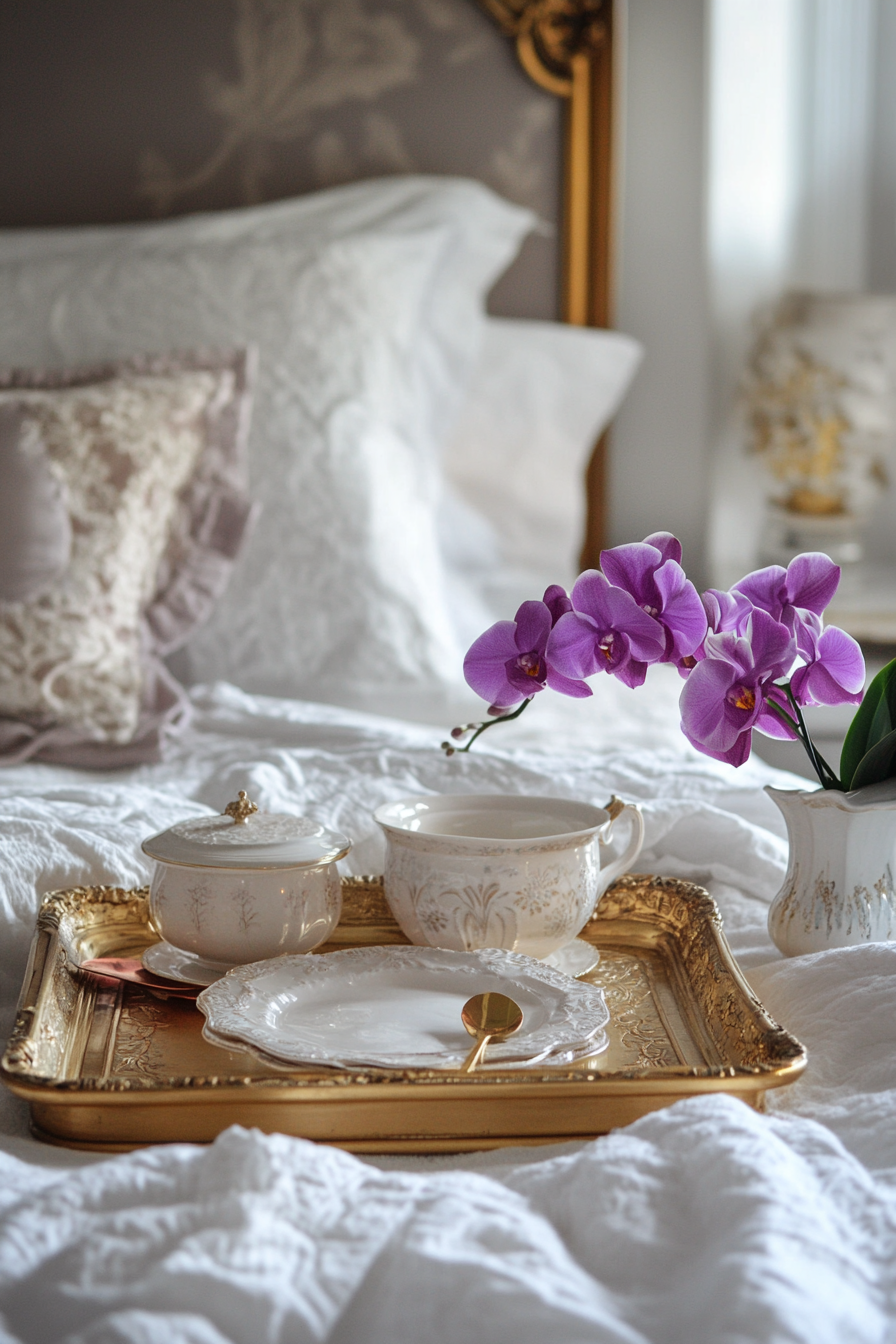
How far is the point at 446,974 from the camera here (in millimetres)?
734

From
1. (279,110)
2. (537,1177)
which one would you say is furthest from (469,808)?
(279,110)

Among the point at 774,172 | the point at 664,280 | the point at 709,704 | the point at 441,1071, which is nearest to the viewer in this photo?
the point at 441,1071

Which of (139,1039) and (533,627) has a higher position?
(533,627)

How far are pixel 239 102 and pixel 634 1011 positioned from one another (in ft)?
5.51

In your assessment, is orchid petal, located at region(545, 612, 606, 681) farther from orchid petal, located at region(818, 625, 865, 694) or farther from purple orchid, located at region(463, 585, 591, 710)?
orchid petal, located at region(818, 625, 865, 694)

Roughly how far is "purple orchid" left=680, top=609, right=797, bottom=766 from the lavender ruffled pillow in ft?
2.25

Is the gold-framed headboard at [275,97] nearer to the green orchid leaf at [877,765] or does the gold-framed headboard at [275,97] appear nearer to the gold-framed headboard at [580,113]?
the gold-framed headboard at [580,113]

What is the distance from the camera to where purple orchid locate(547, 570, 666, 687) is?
2.42 feet

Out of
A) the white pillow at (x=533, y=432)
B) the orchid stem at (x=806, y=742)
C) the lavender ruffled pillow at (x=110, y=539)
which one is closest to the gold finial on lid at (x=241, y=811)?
the orchid stem at (x=806, y=742)

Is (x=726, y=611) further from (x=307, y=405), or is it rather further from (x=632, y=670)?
(x=307, y=405)

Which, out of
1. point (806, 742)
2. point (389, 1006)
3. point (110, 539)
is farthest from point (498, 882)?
point (110, 539)

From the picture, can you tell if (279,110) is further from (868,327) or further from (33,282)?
(868,327)

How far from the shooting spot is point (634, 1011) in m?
0.78

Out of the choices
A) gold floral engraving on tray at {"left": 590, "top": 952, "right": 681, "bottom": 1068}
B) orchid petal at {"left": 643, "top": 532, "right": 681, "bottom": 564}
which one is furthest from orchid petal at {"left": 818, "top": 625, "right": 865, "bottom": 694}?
gold floral engraving on tray at {"left": 590, "top": 952, "right": 681, "bottom": 1068}
